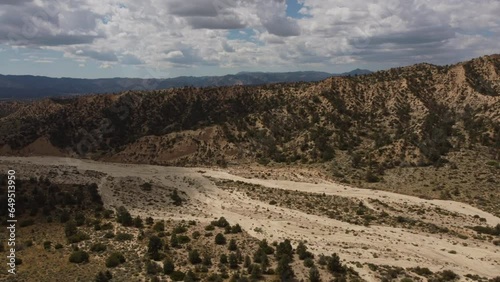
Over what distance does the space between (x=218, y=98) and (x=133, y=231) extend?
81029 millimetres

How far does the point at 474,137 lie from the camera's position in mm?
80312

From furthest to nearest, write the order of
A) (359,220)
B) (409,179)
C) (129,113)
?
(129,113)
(409,179)
(359,220)

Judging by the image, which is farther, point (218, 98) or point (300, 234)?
point (218, 98)

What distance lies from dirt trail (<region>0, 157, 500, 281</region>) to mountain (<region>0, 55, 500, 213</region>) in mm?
7672

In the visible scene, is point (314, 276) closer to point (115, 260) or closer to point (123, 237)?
point (115, 260)

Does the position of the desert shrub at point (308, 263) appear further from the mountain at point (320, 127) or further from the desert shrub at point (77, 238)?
the mountain at point (320, 127)

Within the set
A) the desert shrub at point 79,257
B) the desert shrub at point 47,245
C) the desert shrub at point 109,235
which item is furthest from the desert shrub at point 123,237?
the desert shrub at point 47,245

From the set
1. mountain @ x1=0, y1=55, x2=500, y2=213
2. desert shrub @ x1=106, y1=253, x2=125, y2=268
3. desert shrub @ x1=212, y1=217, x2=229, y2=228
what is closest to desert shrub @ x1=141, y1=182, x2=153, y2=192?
desert shrub @ x1=212, y1=217, x2=229, y2=228

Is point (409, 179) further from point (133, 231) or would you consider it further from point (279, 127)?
point (133, 231)

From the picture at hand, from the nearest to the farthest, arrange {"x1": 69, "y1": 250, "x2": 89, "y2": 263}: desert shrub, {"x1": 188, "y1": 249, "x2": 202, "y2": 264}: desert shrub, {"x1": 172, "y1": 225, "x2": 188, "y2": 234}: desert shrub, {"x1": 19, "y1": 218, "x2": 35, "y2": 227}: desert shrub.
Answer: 1. {"x1": 69, "y1": 250, "x2": 89, "y2": 263}: desert shrub
2. {"x1": 188, "y1": 249, "x2": 202, "y2": 264}: desert shrub
3. {"x1": 172, "y1": 225, "x2": 188, "y2": 234}: desert shrub
4. {"x1": 19, "y1": 218, "x2": 35, "y2": 227}: desert shrub

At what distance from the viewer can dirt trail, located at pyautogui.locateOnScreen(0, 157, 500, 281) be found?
137ft

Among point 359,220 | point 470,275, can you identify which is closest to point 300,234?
point 359,220

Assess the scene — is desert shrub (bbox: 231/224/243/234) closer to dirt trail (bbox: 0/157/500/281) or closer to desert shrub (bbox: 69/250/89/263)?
dirt trail (bbox: 0/157/500/281)

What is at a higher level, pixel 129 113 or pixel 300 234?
pixel 129 113
